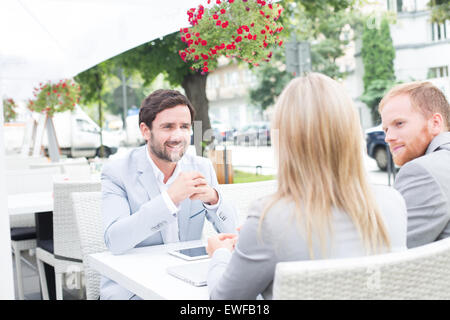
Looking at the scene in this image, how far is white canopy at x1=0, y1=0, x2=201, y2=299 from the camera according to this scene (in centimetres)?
455

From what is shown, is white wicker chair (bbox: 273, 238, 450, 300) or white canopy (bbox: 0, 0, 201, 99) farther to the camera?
white canopy (bbox: 0, 0, 201, 99)

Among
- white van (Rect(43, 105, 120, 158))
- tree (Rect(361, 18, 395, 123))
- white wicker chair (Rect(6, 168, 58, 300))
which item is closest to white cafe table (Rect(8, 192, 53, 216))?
white wicker chair (Rect(6, 168, 58, 300))

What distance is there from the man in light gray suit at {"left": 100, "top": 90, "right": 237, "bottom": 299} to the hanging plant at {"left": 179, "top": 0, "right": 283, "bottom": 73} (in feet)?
4.44

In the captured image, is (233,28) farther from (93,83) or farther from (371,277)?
(93,83)

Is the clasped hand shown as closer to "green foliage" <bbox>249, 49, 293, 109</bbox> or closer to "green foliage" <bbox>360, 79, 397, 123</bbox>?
"green foliage" <bbox>360, 79, 397, 123</bbox>

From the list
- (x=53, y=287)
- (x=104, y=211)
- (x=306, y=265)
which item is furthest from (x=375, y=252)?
(x=53, y=287)

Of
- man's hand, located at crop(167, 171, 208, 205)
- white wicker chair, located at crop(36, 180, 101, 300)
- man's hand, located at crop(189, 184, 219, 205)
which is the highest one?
man's hand, located at crop(167, 171, 208, 205)

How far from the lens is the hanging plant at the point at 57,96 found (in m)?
9.74

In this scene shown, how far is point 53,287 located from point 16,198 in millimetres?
985

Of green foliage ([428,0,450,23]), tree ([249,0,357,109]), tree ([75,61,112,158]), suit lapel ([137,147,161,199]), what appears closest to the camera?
suit lapel ([137,147,161,199])

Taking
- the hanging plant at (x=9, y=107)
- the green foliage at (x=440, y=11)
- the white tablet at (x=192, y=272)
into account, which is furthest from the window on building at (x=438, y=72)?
the white tablet at (x=192, y=272)

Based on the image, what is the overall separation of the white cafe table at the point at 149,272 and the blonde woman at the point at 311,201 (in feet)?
0.78

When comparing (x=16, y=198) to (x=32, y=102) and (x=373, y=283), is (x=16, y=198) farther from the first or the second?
(x=32, y=102)

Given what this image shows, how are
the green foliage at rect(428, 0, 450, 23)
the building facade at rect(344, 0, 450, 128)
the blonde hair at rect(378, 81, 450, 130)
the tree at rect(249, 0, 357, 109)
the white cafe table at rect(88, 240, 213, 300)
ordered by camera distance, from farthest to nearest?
the tree at rect(249, 0, 357, 109) → the building facade at rect(344, 0, 450, 128) → the green foliage at rect(428, 0, 450, 23) → the blonde hair at rect(378, 81, 450, 130) → the white cafe table at rect(88, 240, 213, 300)
